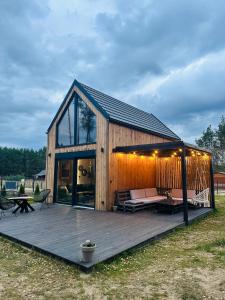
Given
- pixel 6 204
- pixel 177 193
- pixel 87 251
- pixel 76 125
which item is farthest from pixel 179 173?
pixel 87 251

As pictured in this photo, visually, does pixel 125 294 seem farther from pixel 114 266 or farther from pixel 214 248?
pixel 214 248

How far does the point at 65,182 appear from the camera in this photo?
1084cm

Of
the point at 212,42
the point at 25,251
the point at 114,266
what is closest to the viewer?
the point at 114,266

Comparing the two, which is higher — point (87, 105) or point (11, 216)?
Result: point (87, 105)

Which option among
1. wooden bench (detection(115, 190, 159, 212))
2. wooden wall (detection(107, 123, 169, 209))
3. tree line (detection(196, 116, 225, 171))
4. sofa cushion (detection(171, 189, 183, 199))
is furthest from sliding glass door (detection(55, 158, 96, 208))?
tree line (detection(196, 116, 225, 171))

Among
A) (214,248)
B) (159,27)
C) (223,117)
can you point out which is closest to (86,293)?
(214,248)

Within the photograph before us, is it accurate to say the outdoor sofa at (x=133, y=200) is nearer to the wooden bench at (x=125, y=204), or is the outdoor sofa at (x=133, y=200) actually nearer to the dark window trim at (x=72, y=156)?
the wooden bench at (x=125, y=204)

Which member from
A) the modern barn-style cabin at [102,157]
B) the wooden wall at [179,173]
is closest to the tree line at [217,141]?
the wooden wall at [179,173]

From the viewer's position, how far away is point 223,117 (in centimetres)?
3872

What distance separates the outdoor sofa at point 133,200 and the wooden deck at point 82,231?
601mm

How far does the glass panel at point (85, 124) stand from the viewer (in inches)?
393

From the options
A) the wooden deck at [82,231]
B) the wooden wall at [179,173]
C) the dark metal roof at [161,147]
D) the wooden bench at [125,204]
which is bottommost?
the wooden deck at [82,231]

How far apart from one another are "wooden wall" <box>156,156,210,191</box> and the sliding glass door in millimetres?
4656

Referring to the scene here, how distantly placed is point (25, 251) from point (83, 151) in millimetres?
5915
